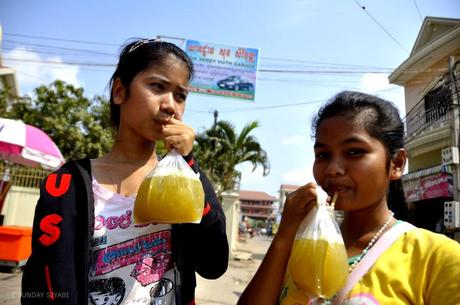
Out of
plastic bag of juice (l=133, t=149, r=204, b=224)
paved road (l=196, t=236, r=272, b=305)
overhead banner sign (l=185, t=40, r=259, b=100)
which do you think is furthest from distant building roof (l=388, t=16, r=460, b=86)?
plastic bag of juice (l=133, t=149, r=204, b=224)

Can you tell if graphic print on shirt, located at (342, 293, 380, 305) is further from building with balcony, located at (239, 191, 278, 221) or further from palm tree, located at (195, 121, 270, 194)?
building with balcony, located at (239, 191, 278, 221)

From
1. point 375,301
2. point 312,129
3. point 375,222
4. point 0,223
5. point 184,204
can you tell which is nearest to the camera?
point 375,301

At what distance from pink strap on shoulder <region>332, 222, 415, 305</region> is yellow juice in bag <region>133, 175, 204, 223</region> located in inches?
21.0

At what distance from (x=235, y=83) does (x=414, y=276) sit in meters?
12.5

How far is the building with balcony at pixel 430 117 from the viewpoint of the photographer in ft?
33.7

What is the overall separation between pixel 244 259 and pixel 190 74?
496 inches

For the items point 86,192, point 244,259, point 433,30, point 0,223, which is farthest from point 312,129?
point 433,30

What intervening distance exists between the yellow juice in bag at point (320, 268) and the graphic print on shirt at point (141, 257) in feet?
1.68

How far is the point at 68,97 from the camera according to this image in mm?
11609

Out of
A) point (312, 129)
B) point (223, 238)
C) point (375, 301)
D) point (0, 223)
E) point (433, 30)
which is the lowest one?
point (0, 223)

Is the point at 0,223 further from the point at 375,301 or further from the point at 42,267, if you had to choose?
the point at 375,301

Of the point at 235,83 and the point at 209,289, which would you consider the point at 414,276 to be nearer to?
the point at 209,289

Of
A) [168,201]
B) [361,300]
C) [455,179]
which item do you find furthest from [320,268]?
[455,179]

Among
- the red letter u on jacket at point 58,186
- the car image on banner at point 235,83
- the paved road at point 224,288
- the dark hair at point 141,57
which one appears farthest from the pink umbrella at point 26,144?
the car image on banner at point 235,83
